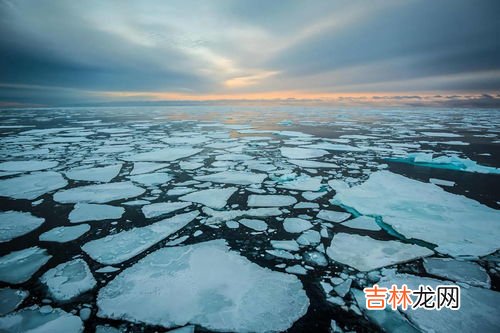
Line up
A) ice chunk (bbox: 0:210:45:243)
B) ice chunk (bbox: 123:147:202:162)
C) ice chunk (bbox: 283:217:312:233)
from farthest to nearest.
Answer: ice chunk (bbox: 123:147:202:162) < ice chunk (bbox: 283:217:312:233) < ice chunk (bbox: 0:210:45:243)

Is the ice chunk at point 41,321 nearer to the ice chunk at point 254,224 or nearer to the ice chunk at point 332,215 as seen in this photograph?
the ice chunk at point 254,224

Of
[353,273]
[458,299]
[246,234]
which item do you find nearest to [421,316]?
[458,299]

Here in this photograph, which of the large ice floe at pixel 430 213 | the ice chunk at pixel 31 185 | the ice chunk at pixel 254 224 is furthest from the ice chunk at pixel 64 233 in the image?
the large ice floe at pixel 430 213

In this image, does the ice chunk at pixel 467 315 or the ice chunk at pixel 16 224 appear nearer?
the ice chunk at pixel 467 315

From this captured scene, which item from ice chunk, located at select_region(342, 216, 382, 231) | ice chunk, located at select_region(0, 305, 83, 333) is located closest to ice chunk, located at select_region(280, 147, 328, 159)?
ice chunk, located at select_region(342, 216, 382, 231)

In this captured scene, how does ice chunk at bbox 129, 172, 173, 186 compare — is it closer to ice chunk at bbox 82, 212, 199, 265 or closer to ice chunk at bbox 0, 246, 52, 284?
ice chunk at bbox 82, 212, 199, 265

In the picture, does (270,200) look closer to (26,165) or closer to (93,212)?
(93,212)

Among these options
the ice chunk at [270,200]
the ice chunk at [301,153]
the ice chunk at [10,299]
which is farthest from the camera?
the ice chunk at [301,153]
